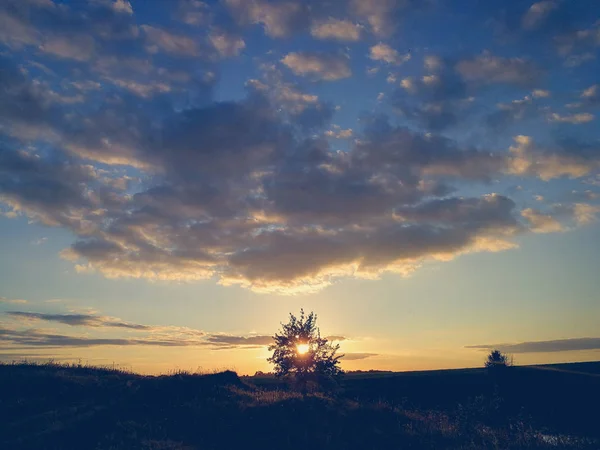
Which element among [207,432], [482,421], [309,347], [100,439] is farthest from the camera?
[309,347]

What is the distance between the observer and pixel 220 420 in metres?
22.1

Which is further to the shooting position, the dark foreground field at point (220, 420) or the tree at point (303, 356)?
the tree at point (303, 356)

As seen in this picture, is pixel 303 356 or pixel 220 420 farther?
pixel 303 356

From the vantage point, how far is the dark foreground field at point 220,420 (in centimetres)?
1945

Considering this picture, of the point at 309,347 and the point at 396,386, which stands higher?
the point at 309,347

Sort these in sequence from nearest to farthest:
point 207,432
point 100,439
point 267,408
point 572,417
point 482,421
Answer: point 100,439 < point 207,432 < point 267,408 < point 482,421 < point 572,417

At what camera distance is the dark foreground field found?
1945cm

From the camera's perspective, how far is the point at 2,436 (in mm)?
19203

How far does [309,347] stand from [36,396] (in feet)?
112

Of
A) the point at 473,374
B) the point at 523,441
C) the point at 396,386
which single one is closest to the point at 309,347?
the point at 396,386

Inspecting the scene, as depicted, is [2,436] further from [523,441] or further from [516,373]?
[516,373]

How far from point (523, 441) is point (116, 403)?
19094 mm

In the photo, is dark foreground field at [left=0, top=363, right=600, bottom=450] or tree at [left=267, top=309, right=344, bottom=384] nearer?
dark foreground field at [left=0, top=363, right=600, bottom=450]

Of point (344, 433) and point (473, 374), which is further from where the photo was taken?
point (473, 374)
